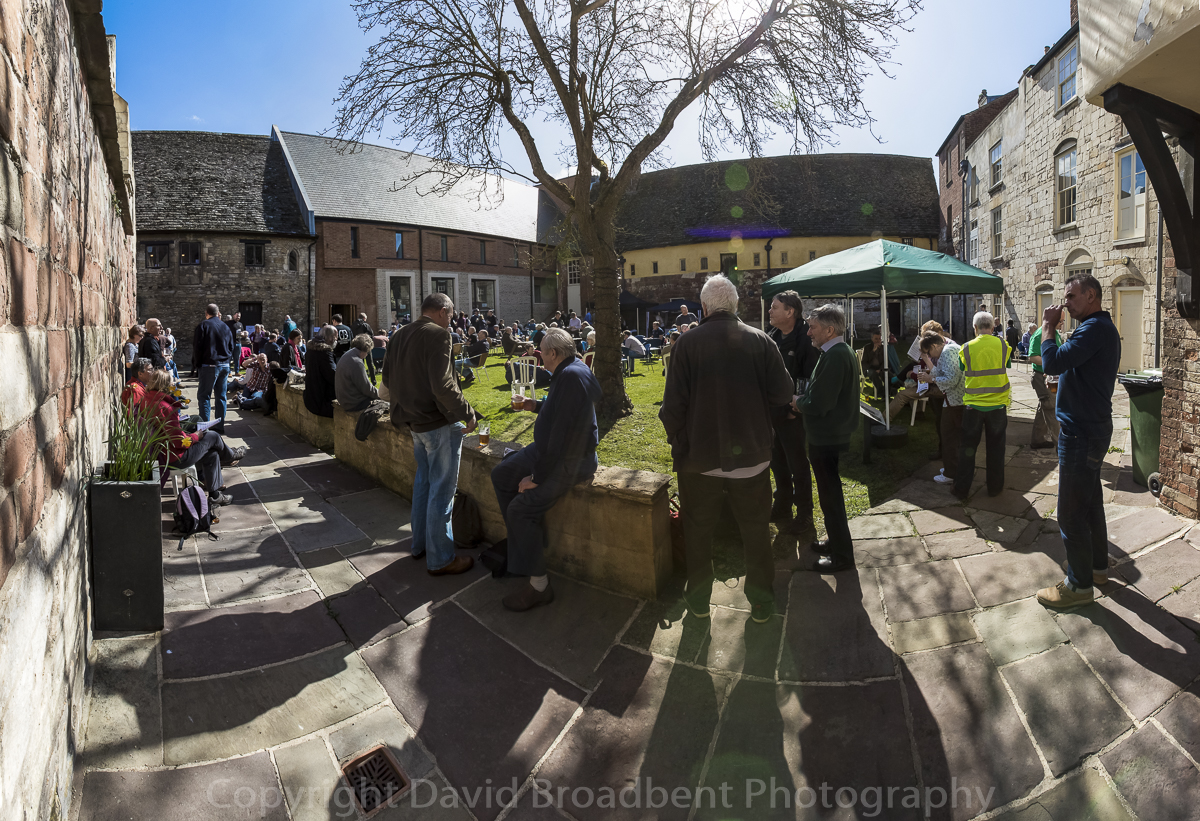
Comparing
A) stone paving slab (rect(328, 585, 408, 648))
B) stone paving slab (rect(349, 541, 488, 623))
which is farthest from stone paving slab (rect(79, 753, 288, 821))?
stone paving slab (rect(349, 541, 488, 623))

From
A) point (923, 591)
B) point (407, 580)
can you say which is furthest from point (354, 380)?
point (923, 591)

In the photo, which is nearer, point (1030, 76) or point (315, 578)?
point (315, 578)

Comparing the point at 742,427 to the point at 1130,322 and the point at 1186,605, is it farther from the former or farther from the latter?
the point at 1130,322

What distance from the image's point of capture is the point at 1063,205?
51.9ft

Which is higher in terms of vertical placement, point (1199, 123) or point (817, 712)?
point (1199, 123)

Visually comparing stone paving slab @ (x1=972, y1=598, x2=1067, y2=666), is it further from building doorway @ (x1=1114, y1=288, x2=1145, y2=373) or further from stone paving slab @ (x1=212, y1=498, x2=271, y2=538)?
building doorway @ (x1=1114, y1=288, x2=1145, y2=373)

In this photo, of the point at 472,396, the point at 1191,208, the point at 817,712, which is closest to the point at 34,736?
the point at 817,712

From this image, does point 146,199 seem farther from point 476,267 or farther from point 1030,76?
point 1030,76

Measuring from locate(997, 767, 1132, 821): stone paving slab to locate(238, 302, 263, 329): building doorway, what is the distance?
29812mm

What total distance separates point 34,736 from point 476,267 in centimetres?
3520

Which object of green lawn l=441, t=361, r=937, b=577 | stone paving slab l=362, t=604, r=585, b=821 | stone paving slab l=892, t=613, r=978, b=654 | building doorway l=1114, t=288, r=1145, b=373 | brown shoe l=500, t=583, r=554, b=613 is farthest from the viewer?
building doorway l=1114, t=288, r=1145, b=373

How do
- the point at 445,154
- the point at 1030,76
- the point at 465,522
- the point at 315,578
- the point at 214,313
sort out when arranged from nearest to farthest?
the point at 315,578 → the point at 465,522 → the point at 214,313 → the point at 445,154 → the point at 1030,76

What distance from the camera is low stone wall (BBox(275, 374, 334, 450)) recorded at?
317 inches

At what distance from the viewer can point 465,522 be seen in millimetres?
4715
